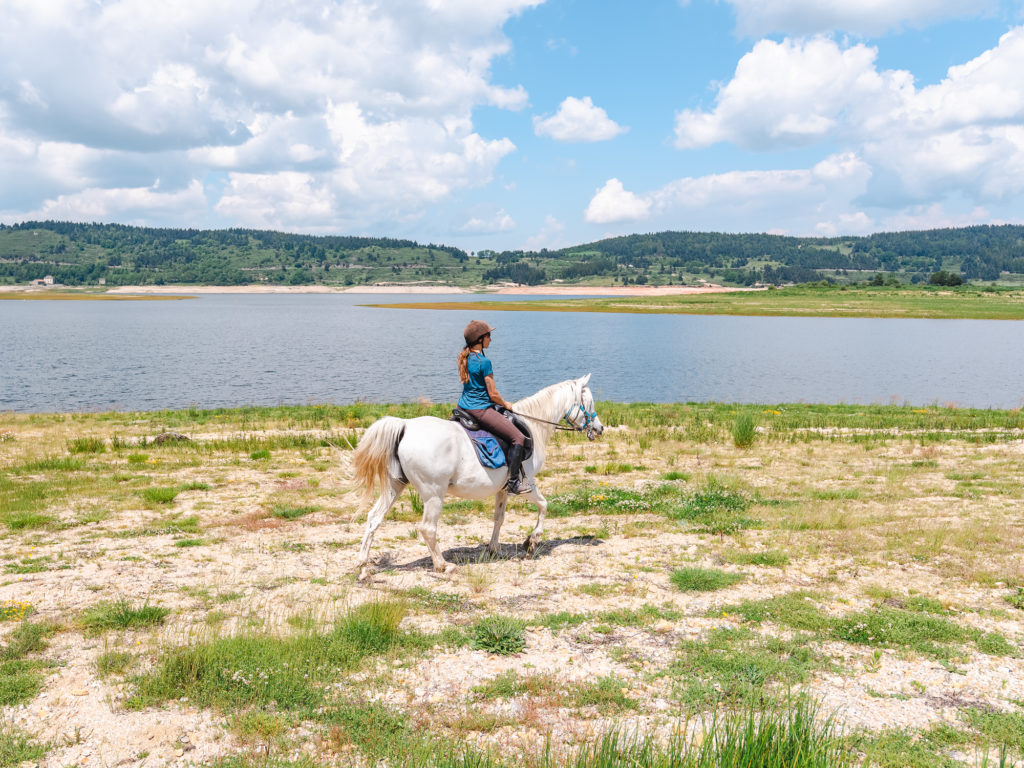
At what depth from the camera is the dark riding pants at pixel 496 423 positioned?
411 inches

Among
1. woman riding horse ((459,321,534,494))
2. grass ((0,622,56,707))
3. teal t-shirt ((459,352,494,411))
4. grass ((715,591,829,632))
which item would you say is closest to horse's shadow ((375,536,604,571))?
woman riding horse ((459,321,534,494))

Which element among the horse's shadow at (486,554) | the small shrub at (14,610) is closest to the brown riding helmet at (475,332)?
the horse's shadow at (486,554)

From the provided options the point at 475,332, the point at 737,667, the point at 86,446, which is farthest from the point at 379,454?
the point at 86,446

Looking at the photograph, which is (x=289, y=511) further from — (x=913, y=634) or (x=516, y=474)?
(x=913, y=634)

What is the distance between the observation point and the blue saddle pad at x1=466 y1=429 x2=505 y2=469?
1030cm

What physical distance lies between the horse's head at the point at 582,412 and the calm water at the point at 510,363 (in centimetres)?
2153

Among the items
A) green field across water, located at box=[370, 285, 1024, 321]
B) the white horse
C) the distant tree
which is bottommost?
the white horse

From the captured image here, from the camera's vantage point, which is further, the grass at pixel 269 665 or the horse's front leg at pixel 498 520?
the horse's front leg at pixel 498 520

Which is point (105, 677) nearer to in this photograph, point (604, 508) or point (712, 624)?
point (712, 624)

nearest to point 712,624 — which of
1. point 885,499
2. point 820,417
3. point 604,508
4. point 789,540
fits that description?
point 789,540

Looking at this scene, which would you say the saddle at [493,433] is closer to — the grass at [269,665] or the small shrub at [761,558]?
the grass at [269,665]

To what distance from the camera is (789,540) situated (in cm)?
1148

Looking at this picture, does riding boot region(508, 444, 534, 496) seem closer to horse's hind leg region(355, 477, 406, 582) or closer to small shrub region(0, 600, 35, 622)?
horse's hind leg region(355, 477, 406, 582)

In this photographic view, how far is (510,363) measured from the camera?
57.0 meters
